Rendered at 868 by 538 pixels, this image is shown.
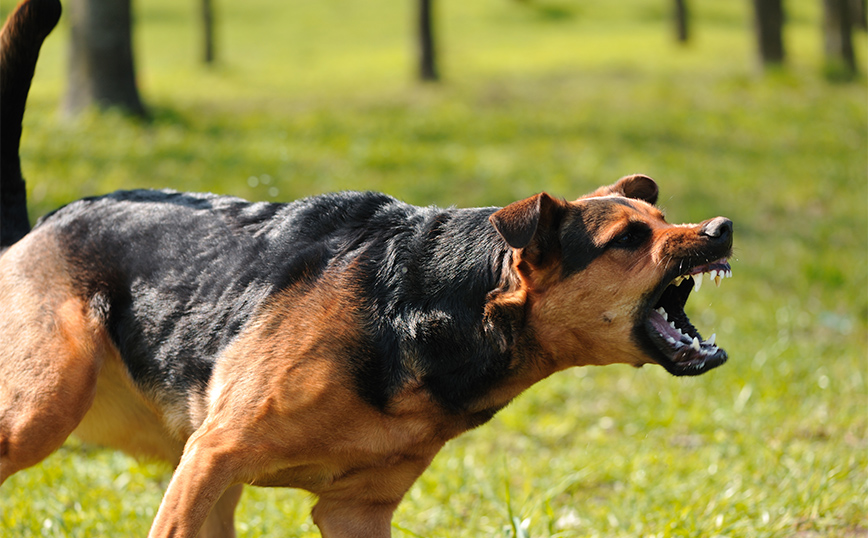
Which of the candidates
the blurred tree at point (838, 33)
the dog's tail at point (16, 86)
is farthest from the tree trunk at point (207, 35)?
the dog's tail at point (16, 86)

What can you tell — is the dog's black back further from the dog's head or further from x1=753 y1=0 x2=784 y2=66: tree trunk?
x1=753 y1=0 x2=784 y2=66: tree trunk

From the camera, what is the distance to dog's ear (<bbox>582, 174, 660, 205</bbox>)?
3920mm

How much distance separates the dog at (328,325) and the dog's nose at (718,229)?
0.01m

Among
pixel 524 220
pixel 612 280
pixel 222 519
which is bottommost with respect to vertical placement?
pixel 222 519

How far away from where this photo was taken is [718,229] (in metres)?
3.28

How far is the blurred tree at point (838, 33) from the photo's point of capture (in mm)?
18156

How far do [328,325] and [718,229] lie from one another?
5.44 feet

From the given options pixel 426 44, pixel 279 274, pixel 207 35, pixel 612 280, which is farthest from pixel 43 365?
pixel 207 35

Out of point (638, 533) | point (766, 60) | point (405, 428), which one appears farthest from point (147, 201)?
point (766, 60)

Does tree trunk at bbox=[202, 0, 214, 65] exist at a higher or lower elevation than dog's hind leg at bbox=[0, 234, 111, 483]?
higher

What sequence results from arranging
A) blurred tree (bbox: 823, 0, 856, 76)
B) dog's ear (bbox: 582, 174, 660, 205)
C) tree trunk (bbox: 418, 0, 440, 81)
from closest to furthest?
dog's ear (bbox: 582, 174, 660, 205) → tree trunk (bbox: 418, 0, 440, 81) → blurred tree (bbox: 823, 0, 856, 76)

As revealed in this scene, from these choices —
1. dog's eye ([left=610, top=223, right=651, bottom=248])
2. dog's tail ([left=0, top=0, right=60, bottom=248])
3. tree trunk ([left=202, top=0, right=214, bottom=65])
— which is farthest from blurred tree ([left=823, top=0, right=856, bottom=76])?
dog's tail ([left=0, top=0, right=60, bottom=248])

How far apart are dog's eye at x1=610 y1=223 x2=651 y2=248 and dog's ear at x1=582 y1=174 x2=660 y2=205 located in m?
0.56

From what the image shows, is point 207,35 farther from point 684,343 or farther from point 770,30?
point 684,343
